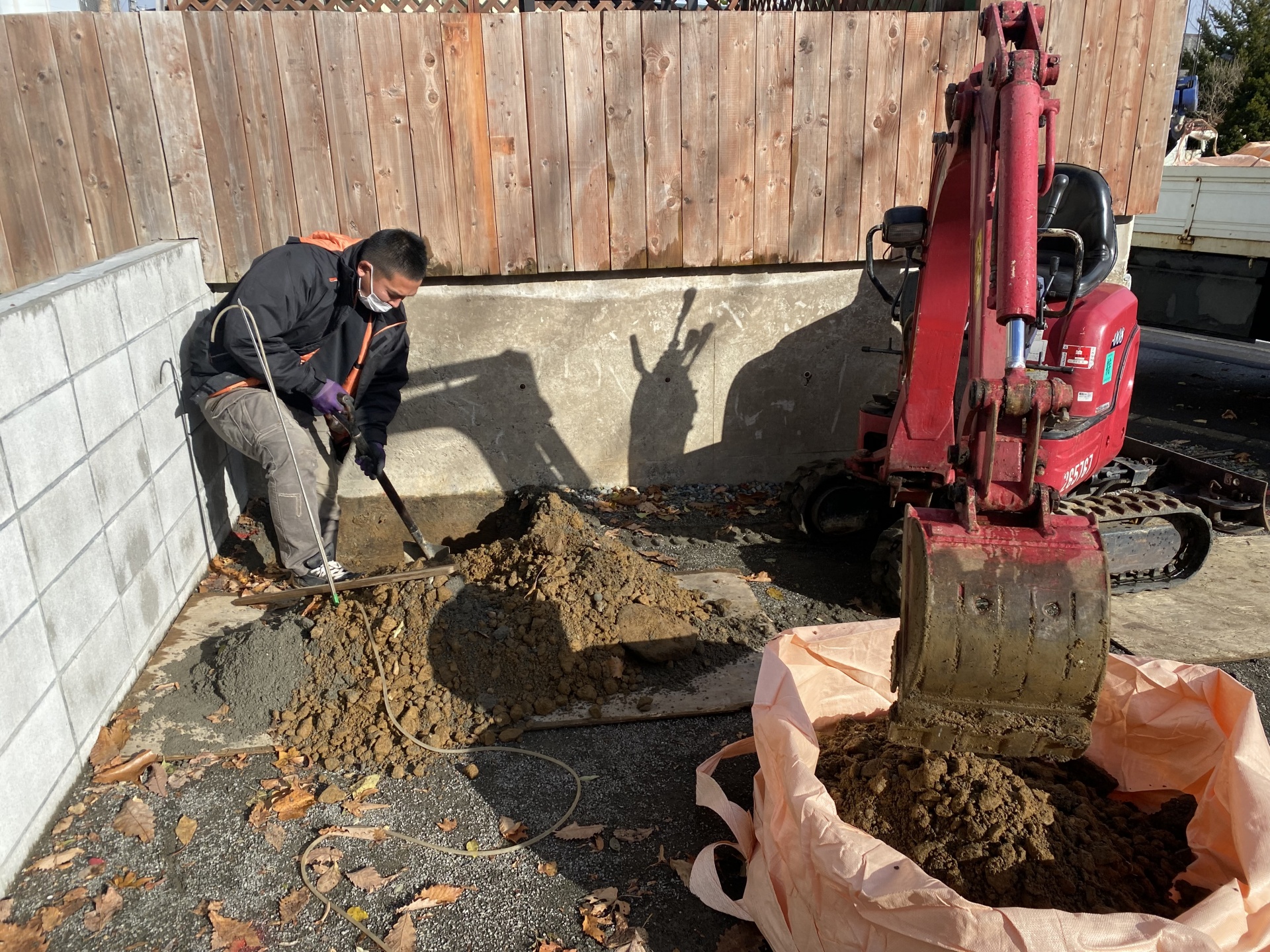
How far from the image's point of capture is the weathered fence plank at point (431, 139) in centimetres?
491

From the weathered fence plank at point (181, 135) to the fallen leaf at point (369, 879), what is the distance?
12.1ft

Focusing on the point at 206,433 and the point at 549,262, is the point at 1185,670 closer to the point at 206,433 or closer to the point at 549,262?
the point at 549,262

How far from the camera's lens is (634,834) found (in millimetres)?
3023

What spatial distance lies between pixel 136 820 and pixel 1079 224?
487 centimetres

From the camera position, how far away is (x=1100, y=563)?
7.77ft

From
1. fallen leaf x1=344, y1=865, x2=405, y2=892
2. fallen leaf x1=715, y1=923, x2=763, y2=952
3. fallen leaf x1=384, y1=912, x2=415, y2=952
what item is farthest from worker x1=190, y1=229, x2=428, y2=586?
fallen leaf x1=715, y1=923, x2=763, y2=952

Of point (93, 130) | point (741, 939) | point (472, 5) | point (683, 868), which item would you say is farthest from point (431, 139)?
point (741, 939)

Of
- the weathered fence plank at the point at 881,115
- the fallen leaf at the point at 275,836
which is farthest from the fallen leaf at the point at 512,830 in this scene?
the weathered fence plank at the point at 881,115

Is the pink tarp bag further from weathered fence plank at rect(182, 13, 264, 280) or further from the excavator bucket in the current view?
weathered fence plank at rect(182, 13, 264, 280)

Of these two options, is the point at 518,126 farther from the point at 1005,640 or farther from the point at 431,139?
the point at 1005,640

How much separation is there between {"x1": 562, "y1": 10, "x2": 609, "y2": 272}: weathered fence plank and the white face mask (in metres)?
1.33

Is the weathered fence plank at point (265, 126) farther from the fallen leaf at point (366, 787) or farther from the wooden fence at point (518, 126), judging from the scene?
the fallen leaf at point (366, 787)

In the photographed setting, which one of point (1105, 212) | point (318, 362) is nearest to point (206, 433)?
point (318, 362)

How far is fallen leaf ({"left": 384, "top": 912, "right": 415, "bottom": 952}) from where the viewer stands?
260 cm
